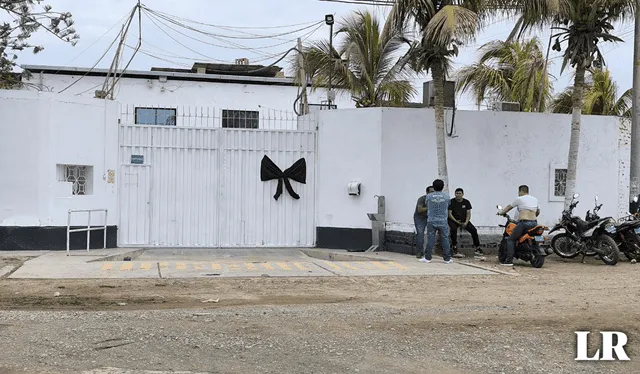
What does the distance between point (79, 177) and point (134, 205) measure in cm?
137

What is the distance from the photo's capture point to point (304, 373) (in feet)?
22.5

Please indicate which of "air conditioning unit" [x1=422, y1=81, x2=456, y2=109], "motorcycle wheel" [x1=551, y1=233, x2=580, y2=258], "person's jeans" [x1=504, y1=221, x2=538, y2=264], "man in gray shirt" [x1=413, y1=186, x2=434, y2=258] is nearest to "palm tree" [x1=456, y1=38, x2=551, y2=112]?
"air conditioning unit" [x1=422, y1=81, x2=456, y2=109]

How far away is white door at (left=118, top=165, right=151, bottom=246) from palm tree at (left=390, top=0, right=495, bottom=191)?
665 cm

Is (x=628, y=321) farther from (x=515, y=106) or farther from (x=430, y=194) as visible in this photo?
(x=515, y=106)

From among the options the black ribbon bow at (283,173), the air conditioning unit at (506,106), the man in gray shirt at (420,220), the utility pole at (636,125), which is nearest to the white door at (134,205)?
the black ribbon bow at (283,173)

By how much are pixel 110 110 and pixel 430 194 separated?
24.9 feet

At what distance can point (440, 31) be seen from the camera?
52.9 ft

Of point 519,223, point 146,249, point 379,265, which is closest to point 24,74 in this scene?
point 146,249

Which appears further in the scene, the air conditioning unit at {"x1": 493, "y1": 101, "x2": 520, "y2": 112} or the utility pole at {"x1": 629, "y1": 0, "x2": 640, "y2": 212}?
the air conditioning unit at {"x1": 493, "y1": 101, "x2": 520, "y2": 112}

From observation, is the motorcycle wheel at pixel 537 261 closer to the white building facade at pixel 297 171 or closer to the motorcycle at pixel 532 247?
the motorcycle at pixel 532 247

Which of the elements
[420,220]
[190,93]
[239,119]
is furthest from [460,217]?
[190,93]

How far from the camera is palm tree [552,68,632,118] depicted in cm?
3050

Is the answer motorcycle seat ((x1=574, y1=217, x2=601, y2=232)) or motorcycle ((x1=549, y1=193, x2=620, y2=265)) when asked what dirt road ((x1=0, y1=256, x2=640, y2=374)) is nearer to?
motorcycle ((x1=549, y1=193, x2=620, y2=265))

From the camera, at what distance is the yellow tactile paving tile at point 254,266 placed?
14391mm
